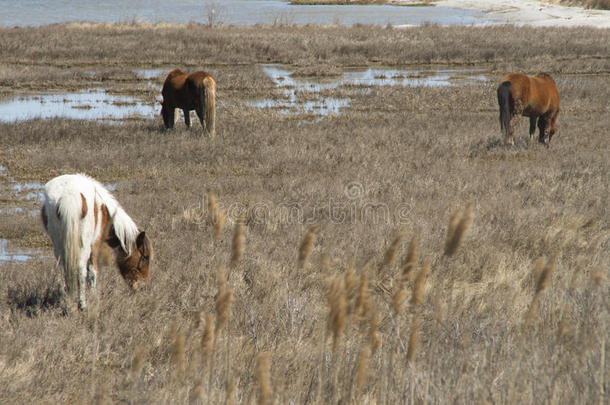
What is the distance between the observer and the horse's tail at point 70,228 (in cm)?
454

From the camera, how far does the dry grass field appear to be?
2678mm

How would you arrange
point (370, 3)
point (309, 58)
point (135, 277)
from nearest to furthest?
point (135, 277) → point (309, 58) → point (370, 3)

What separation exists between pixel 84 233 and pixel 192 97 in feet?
29.8

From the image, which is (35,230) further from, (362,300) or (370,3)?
(370,3)

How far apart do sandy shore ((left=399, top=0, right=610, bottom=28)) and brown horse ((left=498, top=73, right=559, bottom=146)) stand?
35606mm

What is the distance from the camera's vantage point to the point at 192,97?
1339 cm

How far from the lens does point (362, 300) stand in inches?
89.3

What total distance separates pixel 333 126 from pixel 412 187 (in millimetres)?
5792

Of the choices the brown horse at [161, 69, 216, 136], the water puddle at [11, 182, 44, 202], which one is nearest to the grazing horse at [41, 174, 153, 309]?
the water puddle at [11, 182, 44, 202]

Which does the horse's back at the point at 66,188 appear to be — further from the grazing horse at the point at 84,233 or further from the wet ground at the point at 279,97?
the wet ground at the point at 279,97

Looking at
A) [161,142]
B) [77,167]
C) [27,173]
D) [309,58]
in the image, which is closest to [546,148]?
[161,142]

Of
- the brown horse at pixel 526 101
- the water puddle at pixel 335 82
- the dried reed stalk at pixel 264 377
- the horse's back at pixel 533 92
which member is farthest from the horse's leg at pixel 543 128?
the dried reed stalk at pixel 264 377

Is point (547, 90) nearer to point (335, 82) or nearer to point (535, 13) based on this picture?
point (335, 82)

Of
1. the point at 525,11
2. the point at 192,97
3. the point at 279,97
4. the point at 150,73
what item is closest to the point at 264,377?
the point at 192,97
